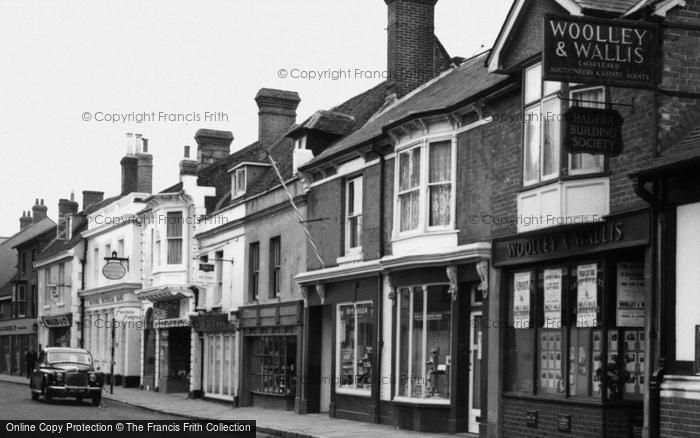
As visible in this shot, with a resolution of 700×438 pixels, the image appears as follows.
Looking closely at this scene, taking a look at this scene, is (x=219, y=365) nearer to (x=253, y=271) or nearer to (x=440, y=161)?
(x=253, y=271)

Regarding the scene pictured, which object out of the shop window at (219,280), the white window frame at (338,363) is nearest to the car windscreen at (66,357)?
the shop window at (219,280)

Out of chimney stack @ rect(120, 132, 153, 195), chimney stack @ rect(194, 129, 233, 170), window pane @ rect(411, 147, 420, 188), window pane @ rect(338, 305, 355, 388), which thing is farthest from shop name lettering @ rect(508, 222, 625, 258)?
chimney stack @ rect(120, 132, 153, 195)

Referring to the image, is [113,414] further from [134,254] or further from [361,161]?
[134,254]

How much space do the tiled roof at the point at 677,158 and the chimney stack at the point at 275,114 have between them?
26002 mm

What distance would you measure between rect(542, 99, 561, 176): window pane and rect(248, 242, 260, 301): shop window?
1674 cm

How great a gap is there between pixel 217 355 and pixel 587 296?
22.0m

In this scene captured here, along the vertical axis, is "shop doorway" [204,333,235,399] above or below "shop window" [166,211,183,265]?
below

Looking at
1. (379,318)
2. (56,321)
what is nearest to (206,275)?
(379,318)

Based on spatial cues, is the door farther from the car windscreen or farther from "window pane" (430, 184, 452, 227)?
the car windscreen

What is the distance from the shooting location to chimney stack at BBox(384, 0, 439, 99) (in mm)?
30078

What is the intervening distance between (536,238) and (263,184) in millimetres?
17965

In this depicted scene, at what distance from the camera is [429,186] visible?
76.2 feet

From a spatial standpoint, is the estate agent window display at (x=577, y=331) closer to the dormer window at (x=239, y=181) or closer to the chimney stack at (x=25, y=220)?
the dormer window at (x=239, y=181)

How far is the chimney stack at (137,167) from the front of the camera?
182ft
